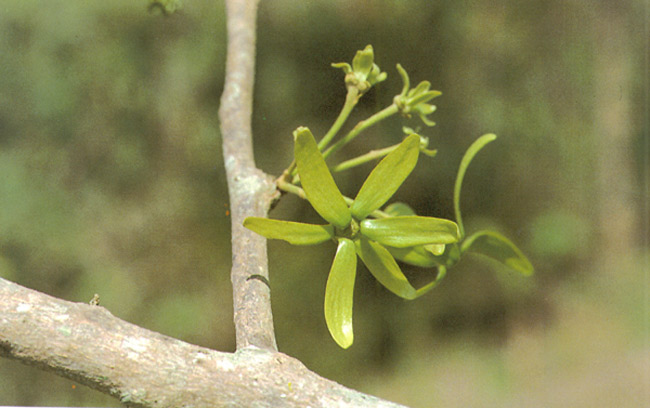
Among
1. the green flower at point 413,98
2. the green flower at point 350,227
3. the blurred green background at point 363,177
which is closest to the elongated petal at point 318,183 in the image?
the green flower at point 350,227

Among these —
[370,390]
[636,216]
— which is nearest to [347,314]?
[370,390]

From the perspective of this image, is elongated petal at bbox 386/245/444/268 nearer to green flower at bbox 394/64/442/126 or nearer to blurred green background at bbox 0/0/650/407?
green flower at bbox 394/64/442/126

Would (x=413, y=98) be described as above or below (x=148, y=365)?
above

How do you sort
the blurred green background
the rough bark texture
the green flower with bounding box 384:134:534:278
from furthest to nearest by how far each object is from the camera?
the blurred green background, the green flower with bounding box 384:134:534:278, the rough bark texture

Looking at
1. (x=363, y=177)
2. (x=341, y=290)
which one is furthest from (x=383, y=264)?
(x=363, y=177)

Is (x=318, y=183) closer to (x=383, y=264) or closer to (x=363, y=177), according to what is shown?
(x=383, y=264)

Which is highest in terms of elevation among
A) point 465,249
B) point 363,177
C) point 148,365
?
point 363,177

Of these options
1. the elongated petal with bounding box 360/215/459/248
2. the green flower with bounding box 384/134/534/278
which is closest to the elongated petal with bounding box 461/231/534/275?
the green flower with bounding box 384/134/534/278
